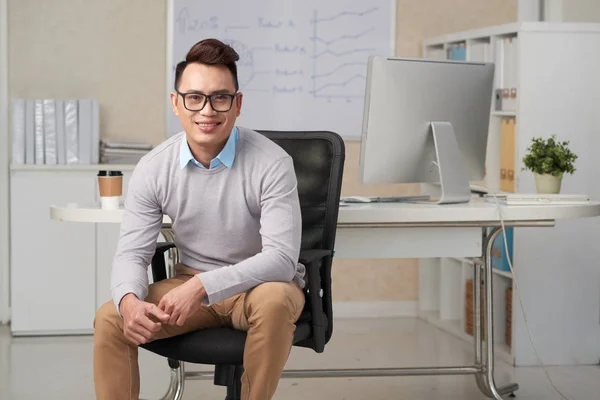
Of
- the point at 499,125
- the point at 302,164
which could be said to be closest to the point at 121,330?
the point at 302,164

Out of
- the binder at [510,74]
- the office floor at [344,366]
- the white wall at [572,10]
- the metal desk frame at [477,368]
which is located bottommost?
the office floor at [344,366]

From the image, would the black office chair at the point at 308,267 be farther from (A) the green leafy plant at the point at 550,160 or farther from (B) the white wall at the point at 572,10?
(B) the white wall at the point at 572,10

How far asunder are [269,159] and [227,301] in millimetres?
391

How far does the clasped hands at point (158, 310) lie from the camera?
2.26 meters

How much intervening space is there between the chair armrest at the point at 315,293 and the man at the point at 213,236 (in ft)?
0.15

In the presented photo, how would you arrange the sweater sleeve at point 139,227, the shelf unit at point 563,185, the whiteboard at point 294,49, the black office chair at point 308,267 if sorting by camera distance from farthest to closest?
the whiteboard at point 294,49
the shelf unit at point 563,185
the sweater sleeve at point 139,227
the black office chair at point 308,267

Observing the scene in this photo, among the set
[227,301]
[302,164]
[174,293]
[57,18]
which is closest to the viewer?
[174,293]

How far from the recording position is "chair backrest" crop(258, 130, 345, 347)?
2758mm

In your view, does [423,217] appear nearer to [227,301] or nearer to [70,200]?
[227,301]

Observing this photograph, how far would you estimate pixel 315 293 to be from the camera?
100 inches

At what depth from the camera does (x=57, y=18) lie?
4.85m

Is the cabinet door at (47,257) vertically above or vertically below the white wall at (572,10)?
below

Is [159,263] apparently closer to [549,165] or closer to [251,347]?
[251,347]

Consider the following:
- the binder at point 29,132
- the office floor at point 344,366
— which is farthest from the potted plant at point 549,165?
the binder at point 29,132
